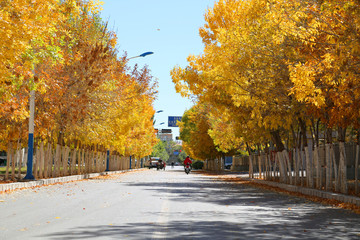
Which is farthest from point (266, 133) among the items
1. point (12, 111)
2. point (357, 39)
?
→ point (357, 39)

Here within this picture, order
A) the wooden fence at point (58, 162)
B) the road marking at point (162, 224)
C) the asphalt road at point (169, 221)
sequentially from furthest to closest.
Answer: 1. the wooden fence at point (58, 162)
2. the asphalt road at point (169, 221)
3. the road marking at point (162, 224)

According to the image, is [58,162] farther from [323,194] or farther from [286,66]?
[286,66]

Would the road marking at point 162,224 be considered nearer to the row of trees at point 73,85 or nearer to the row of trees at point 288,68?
the row of trees at point 288,68

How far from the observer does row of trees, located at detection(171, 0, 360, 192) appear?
14.6 meters

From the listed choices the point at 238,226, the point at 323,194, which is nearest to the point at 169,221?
the point at 238,226

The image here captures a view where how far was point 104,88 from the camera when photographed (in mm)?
35875

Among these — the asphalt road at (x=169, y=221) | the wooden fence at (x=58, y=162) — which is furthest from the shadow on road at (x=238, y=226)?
the wooden fence at (x=58, y=162)

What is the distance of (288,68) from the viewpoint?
19391 mm

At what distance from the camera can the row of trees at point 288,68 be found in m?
14.6

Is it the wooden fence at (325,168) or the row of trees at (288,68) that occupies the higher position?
the row of trees at (288,68)

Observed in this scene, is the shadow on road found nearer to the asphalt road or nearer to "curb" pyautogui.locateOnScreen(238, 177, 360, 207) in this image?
the asphalt road

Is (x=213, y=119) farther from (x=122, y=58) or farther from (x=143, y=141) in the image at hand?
(x=143, y=141)

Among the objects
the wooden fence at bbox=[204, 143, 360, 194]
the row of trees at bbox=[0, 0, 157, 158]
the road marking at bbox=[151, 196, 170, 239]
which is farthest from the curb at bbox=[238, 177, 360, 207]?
the row of trees at bbox=[0, 0, 157, 158]

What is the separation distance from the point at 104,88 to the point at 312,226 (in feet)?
84.7
